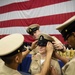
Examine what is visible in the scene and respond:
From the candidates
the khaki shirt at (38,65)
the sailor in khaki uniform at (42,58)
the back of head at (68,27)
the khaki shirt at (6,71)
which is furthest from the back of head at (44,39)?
the khaki shirt at (6,71)

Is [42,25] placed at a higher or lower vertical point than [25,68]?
higher

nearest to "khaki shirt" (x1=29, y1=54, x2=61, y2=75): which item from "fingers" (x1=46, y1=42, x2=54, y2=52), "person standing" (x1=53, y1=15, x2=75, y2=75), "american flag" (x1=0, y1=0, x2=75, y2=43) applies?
"fingers" (x1=46, y1=42, x2=54, y2=52)

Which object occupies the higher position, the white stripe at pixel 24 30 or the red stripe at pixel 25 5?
the red stripe at pixel 25 5

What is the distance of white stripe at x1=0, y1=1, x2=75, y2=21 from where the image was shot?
3.58 metres

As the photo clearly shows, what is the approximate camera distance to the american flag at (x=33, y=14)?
146 inches

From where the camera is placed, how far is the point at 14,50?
1293mm

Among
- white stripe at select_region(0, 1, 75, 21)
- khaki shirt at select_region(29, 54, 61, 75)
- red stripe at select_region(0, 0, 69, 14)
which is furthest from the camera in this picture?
red stripe at select_region(0, 0, 69, 14)

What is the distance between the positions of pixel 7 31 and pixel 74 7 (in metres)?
2.18

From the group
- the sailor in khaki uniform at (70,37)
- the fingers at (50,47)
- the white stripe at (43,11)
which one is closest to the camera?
the sailor in khaki uniform at (70,37)

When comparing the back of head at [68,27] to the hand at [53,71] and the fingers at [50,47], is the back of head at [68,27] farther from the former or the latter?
the hand at [53,71]

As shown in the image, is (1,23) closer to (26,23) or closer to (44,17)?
(26,23)

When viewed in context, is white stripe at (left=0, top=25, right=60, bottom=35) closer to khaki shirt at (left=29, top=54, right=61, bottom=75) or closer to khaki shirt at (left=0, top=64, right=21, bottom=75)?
khaki shirt at (left=29, top=54, right=61, bottom=75)

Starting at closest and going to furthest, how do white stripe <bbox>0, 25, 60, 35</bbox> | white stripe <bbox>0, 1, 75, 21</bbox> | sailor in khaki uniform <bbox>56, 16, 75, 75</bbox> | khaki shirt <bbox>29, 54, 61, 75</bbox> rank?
sailor in khaki uniform <bbox>56, 16, 75, 75</bbox> < khaki shirt <bbox>29, 54, 61, 75</bbox> < white stripe <bbox>0, 1, 75, 21</bbox> < white stripe <bbox>0, 25, 60, 35</bbox>

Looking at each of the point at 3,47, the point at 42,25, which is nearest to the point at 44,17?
the point at 42,25
